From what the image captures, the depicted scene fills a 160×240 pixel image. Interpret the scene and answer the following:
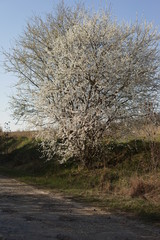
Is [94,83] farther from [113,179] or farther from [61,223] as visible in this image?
[61,223]

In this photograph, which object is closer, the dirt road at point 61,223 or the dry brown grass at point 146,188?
the dirt road at point 61,223

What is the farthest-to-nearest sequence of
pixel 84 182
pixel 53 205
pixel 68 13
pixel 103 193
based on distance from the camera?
pixel 68 13, pixel 84 182, pixel 103 193, pixel 53 205

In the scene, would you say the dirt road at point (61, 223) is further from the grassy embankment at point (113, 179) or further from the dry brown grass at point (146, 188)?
the dry brown grass at point (146, 188)

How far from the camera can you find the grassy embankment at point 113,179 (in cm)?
955

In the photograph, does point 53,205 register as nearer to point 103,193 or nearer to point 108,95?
point 103,193

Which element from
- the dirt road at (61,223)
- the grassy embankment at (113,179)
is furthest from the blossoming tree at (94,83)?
the dirt road at (61,223)

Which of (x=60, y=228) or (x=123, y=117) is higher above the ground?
(x=123, y=117)

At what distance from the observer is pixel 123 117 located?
16.6 meters

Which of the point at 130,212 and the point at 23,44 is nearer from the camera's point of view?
the point at 130,212

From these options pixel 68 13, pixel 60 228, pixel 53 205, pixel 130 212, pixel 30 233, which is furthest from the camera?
pixel 68 13

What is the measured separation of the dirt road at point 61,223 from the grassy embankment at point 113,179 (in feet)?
2.87

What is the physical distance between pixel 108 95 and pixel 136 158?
3.83m

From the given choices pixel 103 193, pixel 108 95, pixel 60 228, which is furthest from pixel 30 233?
pixel 108 95

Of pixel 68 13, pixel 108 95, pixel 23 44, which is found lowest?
pixel 108 95
